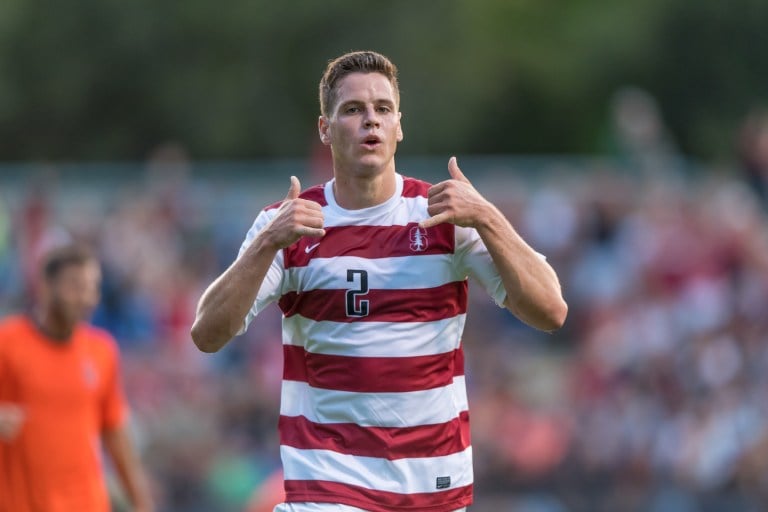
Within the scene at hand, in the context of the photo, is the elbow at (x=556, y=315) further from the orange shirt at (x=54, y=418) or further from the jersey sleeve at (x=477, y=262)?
the orange shirt at (x=54, y=418)

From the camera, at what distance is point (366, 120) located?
6082mm

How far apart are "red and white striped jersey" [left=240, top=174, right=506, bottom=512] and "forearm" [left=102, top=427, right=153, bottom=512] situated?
2850 millimetres

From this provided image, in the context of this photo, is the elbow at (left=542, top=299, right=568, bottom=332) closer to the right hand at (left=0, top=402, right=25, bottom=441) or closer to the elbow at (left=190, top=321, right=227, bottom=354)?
the elbow at (left=190, top=321, right=227, bottom=354)

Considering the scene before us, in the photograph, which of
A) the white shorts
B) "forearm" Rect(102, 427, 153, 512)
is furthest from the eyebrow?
"forearm" Rect(102, 427, 153, 512)

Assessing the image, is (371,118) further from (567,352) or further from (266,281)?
(567,352)

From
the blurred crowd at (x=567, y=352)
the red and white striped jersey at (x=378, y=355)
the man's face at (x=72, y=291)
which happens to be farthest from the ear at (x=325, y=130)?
the blurred crowd at (x=567, y=352)

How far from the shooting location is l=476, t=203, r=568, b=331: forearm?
5852mm

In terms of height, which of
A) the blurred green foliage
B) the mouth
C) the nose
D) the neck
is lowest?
the neck

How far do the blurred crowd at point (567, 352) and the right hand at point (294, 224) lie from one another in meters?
6.35

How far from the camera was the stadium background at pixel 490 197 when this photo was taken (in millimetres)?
12453

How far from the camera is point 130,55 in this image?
29.3m

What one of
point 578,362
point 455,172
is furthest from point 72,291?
point 578,362

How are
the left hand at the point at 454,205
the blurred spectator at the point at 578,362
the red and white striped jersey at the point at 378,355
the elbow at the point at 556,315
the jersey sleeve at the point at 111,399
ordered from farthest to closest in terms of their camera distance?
the blurred spectator at the point at 578,362, the jersey sleeve at the point at 111,399, the red and white striped jersey at the point at 378,355, the elbow at the point at 556,315, the left hand at the point at 454,205

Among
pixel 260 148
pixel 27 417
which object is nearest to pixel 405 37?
pixel 260 148
